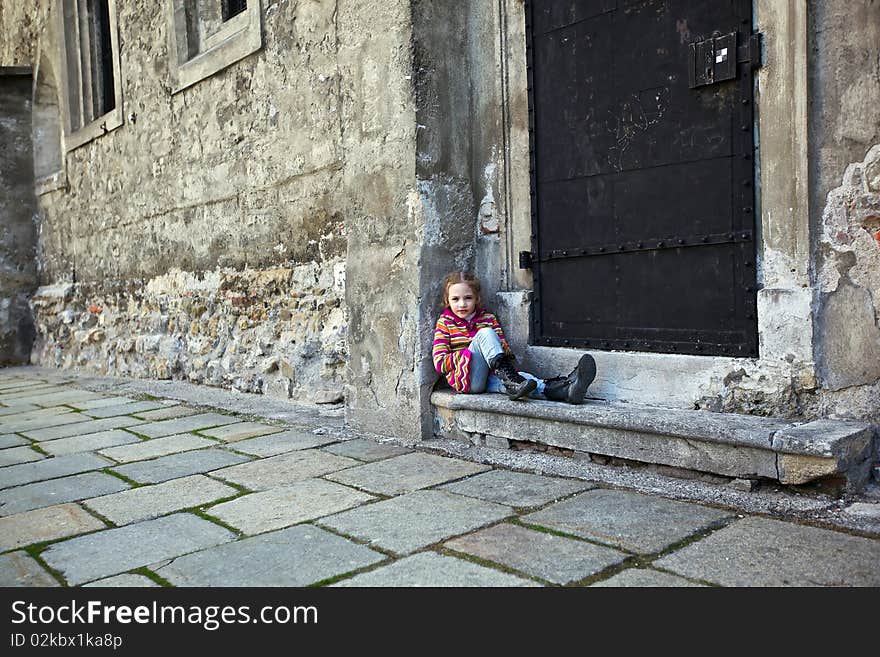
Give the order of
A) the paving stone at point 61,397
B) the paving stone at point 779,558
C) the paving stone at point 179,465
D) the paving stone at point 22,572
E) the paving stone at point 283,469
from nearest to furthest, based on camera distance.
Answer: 1. the paving stone at point 779,558
2. the paving stone at point 22,572
3. the paving stone at point 283,469
4. the paving stone at point 179,465
5. the paving stone at point 61,397

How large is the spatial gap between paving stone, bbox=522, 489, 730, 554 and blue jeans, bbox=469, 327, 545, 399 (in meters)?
0.91

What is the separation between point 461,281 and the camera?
3.48 m

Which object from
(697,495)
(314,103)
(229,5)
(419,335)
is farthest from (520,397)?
(229,5)

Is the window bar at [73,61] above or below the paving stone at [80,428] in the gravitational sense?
above

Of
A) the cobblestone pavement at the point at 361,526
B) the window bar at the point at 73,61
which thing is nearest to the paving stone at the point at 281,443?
the cobblestone pavement at the point at 361,526

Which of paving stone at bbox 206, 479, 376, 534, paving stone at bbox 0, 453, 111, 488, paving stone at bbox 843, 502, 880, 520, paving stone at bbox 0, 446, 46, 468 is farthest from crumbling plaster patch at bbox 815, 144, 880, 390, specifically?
paving stone at bbox 0, 446, 46, 468

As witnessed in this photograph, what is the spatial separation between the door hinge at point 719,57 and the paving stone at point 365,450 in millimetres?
2021

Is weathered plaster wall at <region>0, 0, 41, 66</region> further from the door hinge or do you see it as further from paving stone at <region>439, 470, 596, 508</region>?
paving stone at <region>439, 470, 596, 508</region>

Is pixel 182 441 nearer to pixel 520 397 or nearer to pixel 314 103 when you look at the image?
pixel 520 397

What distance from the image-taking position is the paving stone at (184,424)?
404 cm

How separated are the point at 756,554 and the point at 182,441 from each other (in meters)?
2.87

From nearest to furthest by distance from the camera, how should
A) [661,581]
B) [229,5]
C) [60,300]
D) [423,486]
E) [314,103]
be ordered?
[661,581]
[423,486]
[314,103]
[229,5]
[60,300]

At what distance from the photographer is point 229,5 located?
18.6 ft

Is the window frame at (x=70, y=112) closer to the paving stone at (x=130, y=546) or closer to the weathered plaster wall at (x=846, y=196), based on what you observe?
the paving stone at (x=130, y=546)
